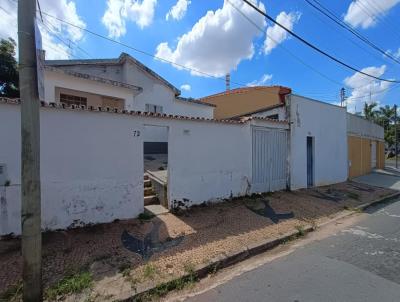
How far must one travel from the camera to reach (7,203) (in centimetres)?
512

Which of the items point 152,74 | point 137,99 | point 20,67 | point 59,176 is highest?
point 152,74

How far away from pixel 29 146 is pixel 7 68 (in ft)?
50.5

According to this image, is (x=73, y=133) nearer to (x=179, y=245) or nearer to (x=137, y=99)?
(x=179, y=245)

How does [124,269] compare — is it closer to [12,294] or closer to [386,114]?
[12,294]

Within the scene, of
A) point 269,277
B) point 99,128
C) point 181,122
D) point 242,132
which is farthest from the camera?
point 242,132

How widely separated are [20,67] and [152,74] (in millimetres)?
11969

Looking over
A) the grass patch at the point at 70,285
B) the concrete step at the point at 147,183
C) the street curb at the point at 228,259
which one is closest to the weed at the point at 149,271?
the street curb at the point at 228,259

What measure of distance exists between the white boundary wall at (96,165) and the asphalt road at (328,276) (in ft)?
10.6

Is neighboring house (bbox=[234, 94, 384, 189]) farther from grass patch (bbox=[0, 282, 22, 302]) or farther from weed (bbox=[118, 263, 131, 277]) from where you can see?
grass patch (bbox=[0, 282, 22, 302])

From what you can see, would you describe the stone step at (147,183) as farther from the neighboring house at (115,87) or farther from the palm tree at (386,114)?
the palm tree at (386,114)

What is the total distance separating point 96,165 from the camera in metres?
6.05

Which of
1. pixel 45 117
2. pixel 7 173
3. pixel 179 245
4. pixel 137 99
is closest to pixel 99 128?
pixel 45 117

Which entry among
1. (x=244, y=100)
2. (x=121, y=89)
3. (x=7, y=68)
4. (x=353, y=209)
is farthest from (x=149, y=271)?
(x=244, y=100)

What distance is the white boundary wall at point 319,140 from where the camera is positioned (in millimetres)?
11414
